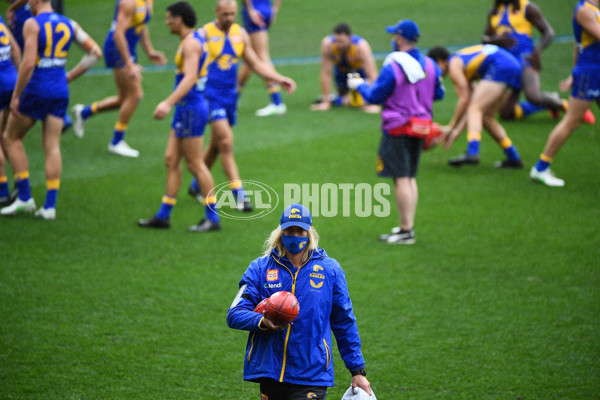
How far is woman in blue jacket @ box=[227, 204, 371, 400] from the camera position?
12.7 feet

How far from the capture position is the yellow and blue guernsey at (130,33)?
10.5 metres

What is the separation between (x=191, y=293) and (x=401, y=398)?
2.31 metres

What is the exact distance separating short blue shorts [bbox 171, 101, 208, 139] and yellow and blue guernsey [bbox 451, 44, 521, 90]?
4.14 m

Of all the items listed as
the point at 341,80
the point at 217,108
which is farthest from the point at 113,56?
the point at 341,80

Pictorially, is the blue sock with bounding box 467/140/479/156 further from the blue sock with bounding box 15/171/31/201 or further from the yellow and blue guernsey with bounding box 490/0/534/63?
the blue sock with bounding box 15/171/31/201

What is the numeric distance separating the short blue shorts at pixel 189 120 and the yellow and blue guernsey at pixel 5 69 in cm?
188

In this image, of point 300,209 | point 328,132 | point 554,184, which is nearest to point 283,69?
point 328,132

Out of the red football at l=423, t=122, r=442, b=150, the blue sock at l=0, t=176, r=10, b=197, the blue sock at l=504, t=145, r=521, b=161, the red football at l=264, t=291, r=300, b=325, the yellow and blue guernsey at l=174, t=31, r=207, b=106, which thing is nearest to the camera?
the red football at l=264, t=291, r=300, b=325

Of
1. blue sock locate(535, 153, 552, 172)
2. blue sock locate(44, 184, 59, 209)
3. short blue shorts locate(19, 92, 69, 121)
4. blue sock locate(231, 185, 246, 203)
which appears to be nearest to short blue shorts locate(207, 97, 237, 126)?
blue sock locate(231, 185, 246, 203)

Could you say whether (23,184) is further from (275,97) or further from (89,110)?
(275,97)

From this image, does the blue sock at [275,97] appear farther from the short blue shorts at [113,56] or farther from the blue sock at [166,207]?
the blue sock at [166,207]

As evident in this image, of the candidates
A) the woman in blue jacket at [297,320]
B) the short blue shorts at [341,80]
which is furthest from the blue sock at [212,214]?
the short blue shorts at [341,80]

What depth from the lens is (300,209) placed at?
13.2 ft

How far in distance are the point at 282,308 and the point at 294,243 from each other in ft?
1.38
